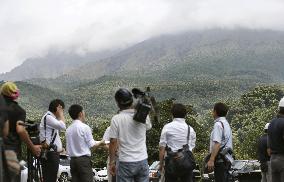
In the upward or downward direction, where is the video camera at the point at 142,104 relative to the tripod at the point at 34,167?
upward

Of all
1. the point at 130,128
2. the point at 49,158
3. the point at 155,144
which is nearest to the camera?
the point at 130,128

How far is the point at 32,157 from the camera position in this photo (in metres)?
8.16

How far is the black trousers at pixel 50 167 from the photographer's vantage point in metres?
8.74

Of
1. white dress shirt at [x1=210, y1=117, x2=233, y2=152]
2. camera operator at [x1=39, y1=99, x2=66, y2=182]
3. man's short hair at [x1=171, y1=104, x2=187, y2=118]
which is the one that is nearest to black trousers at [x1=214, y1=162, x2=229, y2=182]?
white dress shirt at [x1=210, y1=117, x2=233, y2=152]

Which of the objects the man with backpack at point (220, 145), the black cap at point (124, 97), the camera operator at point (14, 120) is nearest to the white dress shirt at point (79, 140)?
the man with backpack at point (220, 145)

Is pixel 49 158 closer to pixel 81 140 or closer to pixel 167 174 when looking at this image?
pixel 81 140

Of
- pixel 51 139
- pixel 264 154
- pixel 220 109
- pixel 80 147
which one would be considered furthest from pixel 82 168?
pixel 264 154

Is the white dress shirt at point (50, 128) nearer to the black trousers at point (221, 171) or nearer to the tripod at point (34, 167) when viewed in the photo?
the tripod at point (34, 167)

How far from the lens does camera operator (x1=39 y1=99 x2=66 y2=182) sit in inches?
344

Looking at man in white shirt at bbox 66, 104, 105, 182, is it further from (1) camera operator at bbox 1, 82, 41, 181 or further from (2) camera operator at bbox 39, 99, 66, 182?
(1) camera operator at bbox 1, 82, 41, 181

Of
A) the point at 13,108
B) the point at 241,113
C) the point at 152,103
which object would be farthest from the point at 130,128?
the point at 241,113

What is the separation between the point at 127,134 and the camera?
690 cm

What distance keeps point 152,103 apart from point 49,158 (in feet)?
7.94

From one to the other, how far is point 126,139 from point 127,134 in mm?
59
